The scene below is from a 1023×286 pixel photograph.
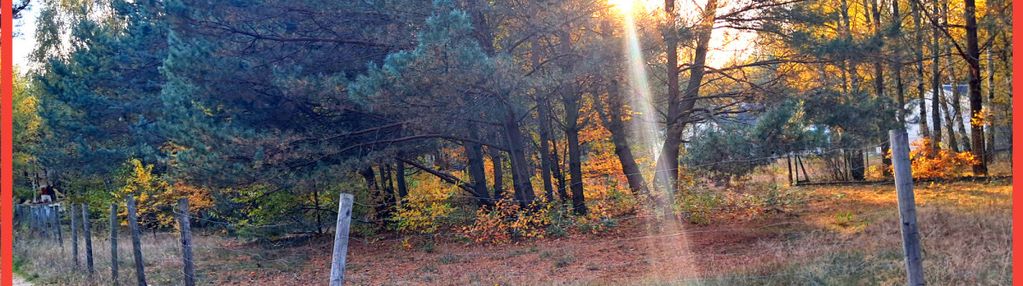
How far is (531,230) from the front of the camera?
1369 centimetres

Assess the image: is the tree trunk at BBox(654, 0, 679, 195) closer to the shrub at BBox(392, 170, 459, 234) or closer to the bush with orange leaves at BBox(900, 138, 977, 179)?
the shrub at BBox(392, 170, 459, 234)

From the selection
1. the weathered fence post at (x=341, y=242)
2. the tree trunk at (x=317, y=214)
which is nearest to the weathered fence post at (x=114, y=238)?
the weathered fence post at (x=341, y=242)

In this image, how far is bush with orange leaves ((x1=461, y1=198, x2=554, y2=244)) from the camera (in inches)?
525

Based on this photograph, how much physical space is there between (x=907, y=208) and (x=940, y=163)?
14119 mm

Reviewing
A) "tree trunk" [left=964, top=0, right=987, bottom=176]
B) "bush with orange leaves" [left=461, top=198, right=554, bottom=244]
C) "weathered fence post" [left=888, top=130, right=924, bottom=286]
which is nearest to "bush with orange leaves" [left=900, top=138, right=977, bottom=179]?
A: "tree trunk" [left=964, top=0, right=987, bottom=176]

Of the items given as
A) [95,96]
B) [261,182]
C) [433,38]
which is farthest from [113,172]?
[433,38]

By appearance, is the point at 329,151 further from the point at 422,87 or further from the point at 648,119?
the point at 648,119

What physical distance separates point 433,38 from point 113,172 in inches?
586

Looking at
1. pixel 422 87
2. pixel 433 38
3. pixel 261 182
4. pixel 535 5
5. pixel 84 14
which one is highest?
pixel 84 14

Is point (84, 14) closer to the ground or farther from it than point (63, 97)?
farther from it

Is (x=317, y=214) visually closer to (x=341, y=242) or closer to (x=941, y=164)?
(x=341, y=242)

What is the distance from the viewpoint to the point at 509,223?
13.6 m

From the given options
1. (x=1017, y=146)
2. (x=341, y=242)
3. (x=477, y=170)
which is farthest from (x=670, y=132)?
(x=341, y=242)

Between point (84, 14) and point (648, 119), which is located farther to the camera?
point (84, 14)
